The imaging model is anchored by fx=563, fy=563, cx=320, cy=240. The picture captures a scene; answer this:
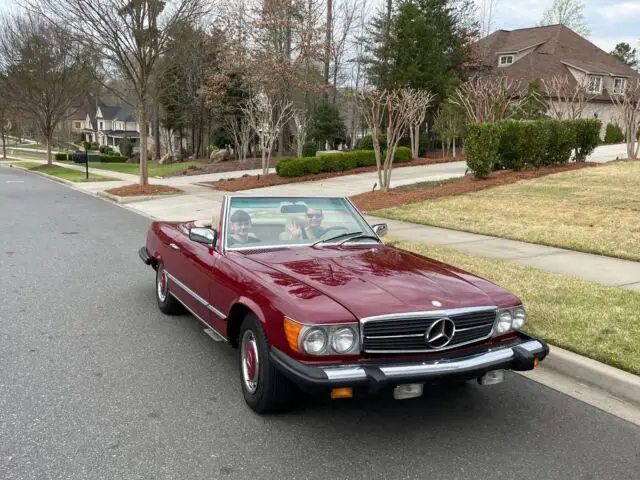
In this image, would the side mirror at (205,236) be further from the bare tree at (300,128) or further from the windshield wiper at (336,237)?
the bare tree at (300,128)

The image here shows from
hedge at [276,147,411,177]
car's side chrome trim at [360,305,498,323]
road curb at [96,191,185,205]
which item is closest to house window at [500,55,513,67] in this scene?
hedge at [276,147,411,177]

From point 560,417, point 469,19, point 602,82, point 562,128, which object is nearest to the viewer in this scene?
point 560,417

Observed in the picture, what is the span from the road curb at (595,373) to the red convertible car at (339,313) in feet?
2.74

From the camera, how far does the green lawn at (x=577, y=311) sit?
4562 millimetres

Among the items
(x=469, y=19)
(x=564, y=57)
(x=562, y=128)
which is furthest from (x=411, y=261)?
(x=564, y=57)

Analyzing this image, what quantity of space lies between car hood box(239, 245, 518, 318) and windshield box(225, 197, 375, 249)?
23 cm

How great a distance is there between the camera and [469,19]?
39.5 m

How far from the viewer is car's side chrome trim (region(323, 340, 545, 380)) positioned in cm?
305

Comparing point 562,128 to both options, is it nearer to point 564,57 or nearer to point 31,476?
point 31,476

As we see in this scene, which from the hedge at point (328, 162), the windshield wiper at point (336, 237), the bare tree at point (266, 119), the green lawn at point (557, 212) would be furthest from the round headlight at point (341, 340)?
the bare tree at point (266, 119)

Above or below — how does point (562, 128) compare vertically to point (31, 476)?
above

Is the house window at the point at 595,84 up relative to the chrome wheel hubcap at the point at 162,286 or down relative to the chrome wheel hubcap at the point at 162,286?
up

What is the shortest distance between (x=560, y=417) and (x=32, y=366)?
388 centimetres

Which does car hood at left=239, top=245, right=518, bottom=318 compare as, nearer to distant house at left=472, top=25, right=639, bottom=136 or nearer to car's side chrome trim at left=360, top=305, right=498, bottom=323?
car's side chrome trim at left=360, top=305, right=498, bottom=323
